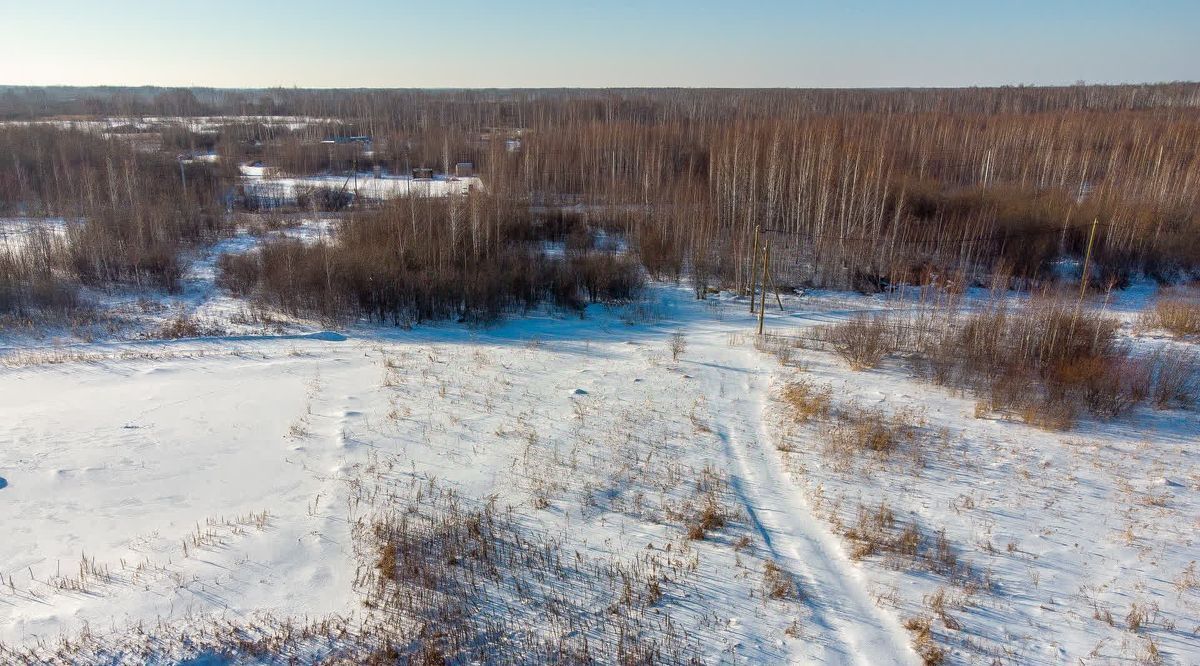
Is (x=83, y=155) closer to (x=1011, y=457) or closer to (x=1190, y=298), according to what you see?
(x=1011, y=457)

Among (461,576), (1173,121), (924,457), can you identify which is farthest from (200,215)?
(1173,121)

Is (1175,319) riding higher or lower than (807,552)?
higher

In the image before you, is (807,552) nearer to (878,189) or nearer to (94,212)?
(878,189)

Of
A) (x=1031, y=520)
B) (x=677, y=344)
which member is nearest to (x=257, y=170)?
(x=677, y=344)

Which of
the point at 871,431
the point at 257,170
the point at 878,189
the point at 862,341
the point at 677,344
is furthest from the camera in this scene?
the point at 257,170

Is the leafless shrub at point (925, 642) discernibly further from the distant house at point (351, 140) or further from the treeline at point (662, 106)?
the treeline at point (662, 106)

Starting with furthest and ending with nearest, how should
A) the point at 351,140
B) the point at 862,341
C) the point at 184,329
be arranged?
the point at 351,140 < the point at 184,329 < the point at 862,341

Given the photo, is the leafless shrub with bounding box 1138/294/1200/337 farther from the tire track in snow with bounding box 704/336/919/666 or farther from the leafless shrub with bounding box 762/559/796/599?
the leafless shrub with bounding box 762/559/796/599
